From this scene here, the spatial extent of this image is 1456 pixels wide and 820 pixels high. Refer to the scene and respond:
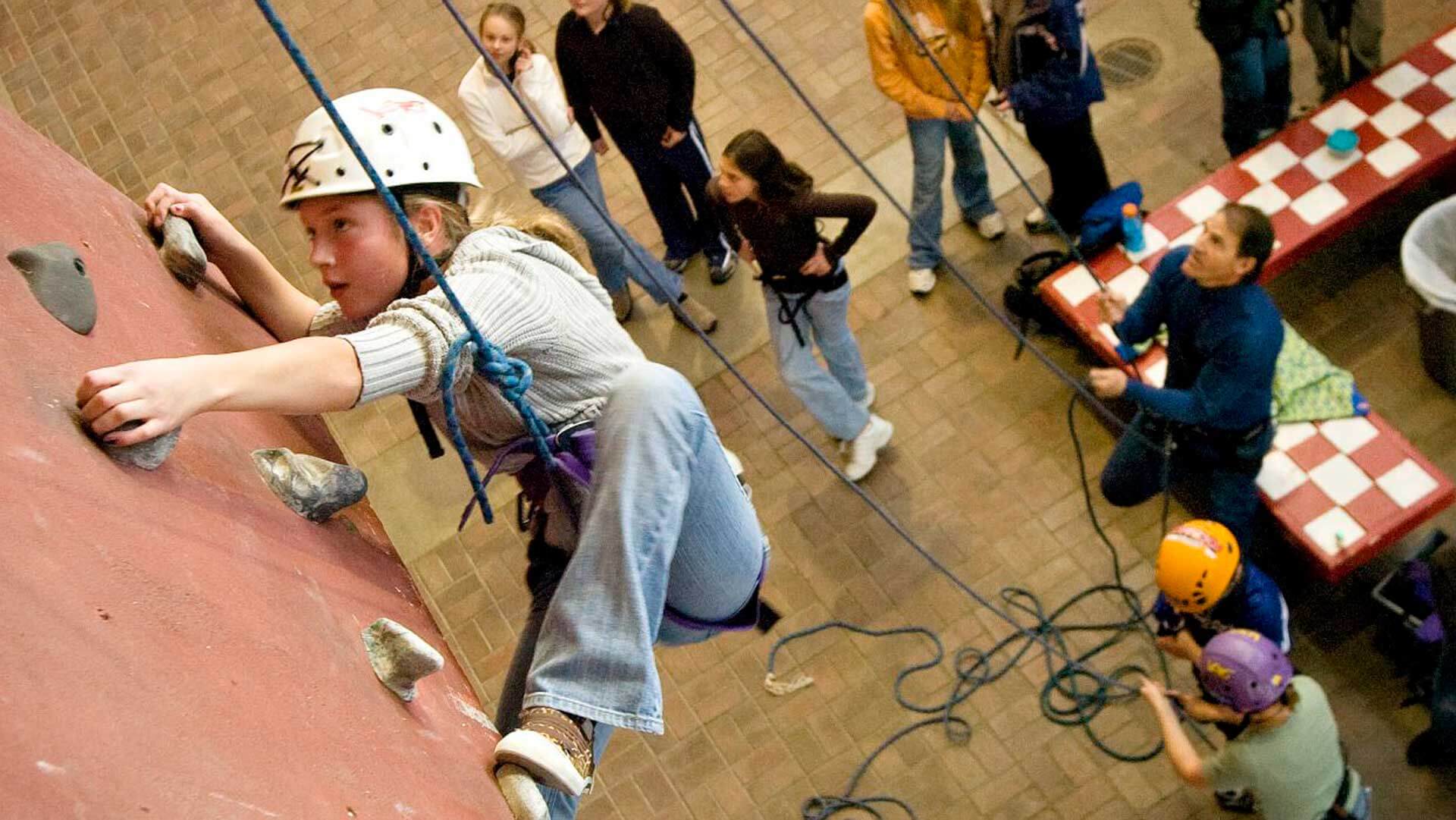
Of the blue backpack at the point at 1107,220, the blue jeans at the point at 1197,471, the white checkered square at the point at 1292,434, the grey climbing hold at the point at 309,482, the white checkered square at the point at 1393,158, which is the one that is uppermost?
the grey climbing hold at the point at 309,482

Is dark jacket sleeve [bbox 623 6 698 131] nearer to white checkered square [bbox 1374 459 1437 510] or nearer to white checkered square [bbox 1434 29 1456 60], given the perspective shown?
white checkered square [bbox 1374 459 1437 510]

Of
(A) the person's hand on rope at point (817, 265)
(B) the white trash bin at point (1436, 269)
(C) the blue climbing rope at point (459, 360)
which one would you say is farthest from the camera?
(B) the white trash bin at point (1436, 269)

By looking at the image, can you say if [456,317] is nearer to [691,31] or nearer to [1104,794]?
[1104,794]

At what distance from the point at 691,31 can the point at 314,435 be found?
16.3 feet

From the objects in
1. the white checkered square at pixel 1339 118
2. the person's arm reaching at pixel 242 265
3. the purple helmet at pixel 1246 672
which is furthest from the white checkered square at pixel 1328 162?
the person's arm reaching at pixel 242 265

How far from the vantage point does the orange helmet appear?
4109mm

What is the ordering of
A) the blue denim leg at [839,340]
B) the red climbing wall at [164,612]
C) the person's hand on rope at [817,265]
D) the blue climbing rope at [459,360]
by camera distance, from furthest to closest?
1. the blue denim leg at [839,340]
2. the person's hand on rope at [817,265]
3. the blue climbing rope at [459,360]
4. the red climbing wall at [164,612]

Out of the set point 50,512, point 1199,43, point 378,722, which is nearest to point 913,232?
point 1199,43

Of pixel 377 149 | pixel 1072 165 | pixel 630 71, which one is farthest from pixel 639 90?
pixel 377 149

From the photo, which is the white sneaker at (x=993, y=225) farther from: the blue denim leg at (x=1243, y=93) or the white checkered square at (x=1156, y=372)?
the white checkered square at (x=1156, y=372)

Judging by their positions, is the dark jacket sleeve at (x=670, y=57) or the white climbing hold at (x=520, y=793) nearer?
the white climbing hold at (x=520, y=793)

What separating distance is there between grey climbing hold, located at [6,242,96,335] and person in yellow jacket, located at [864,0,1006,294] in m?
3.31

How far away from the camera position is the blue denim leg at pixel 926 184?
5.69 m

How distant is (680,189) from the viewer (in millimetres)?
6109
